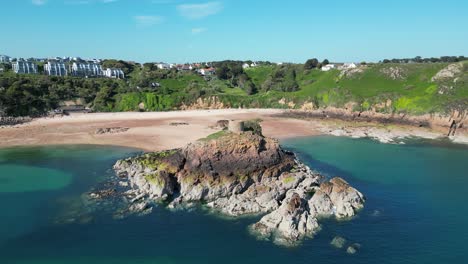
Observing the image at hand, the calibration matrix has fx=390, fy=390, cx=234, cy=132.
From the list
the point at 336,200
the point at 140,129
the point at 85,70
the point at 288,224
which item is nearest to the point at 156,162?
the point at 288,224

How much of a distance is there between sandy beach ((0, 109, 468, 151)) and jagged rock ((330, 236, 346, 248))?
116ft

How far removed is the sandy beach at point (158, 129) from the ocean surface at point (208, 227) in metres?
17.2

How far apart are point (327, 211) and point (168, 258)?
14.6 m

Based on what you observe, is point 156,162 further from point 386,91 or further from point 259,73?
point 259,73

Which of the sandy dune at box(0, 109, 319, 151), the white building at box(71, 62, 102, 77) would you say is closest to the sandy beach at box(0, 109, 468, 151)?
the sandy dune at box(0, 109, 319, 151)

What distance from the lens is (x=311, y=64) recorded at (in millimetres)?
148000

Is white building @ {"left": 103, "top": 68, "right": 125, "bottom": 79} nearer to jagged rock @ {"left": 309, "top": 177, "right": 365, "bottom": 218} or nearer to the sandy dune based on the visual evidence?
the sandy dune

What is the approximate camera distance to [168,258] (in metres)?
26.3

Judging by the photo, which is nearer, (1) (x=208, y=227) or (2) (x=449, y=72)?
(1) (x=208, y=227)

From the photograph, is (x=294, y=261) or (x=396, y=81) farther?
(x=396, y=81)

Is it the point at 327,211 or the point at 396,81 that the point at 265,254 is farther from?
the point at 396,81

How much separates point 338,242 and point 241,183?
12218mm

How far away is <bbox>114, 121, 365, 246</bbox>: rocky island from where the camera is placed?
33812 mm

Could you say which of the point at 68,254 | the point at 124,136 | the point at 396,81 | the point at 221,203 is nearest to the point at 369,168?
the point at 221,203
